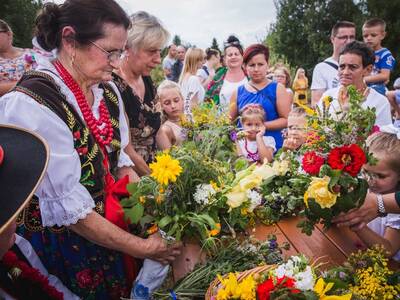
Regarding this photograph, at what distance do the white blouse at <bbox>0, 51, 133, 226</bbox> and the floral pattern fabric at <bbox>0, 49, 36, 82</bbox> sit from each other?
317cm

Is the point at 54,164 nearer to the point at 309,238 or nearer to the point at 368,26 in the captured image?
the point at 309,238

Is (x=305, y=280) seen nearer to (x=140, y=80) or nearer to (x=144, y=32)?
(x=144, y=32)

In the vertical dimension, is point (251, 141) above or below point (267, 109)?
below

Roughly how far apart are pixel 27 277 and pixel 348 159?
151 cm

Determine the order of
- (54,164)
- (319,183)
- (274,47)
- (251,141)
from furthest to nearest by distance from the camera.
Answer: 1. (274,47)
2. (251,141)
3. (319,183)
4. (54,164)

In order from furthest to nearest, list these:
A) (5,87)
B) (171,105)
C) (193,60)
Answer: (193,60) < (5,87) < (171,105)

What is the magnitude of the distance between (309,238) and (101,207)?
1.04 m

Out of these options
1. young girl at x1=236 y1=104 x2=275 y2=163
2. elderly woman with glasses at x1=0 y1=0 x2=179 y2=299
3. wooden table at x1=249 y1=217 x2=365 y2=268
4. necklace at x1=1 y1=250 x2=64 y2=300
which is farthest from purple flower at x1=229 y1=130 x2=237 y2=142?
necklace at x1=1 y1=250 x2=64 y2=300

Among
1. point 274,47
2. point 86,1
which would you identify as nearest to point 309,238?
point 86,1

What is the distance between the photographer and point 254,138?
3.66m

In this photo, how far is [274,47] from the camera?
1564 centimetres

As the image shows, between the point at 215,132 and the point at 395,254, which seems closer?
the point at 395,254

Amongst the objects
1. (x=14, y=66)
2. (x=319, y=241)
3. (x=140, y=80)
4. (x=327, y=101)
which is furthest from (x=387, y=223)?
(x=14, y=66)

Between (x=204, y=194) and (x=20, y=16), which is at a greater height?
(x=20, y=16)
